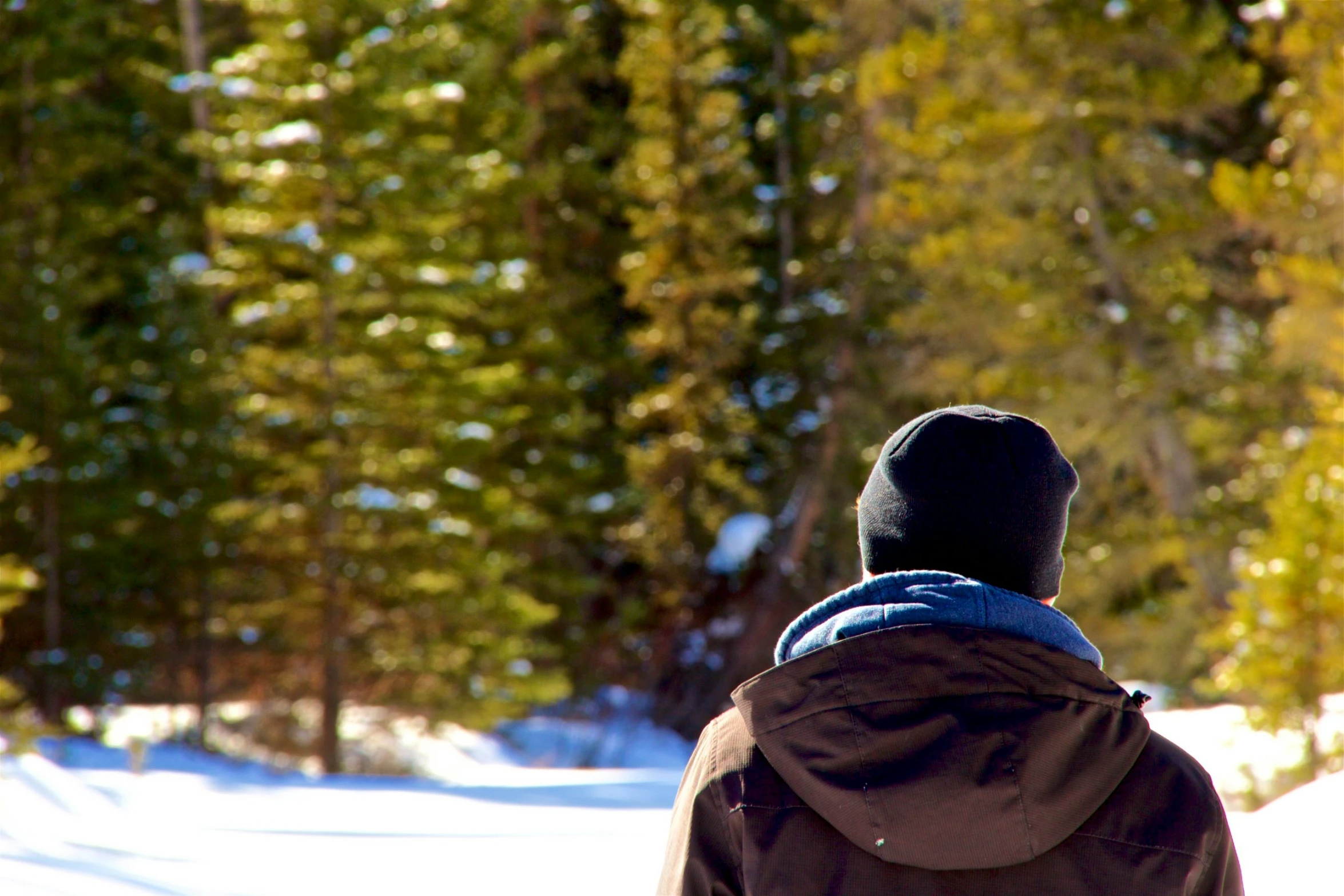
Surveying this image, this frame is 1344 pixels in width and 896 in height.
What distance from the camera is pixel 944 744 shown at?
4.75 ft

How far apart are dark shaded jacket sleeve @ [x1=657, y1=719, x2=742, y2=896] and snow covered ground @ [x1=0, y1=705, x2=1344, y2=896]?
389 centimetres

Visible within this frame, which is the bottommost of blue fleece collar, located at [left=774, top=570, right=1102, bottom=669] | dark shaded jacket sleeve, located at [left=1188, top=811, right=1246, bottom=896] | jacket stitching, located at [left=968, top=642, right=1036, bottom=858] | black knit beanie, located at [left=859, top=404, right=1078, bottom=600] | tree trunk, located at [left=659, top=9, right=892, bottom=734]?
tree trunk, located at [left=659, top=9, right=892, bottom=734]

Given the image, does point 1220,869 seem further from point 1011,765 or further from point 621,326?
point 621,326

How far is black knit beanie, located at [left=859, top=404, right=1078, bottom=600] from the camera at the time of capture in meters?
1.60

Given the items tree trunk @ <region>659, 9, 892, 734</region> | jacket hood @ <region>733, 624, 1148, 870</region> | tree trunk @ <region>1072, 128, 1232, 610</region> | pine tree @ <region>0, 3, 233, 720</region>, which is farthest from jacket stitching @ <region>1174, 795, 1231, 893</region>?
tree trunk @ <region>659, 9, 892, 734</region>

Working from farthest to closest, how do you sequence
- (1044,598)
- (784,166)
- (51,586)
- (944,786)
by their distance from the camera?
(784,166) → (51,586) → (1044,598) → (944,786)

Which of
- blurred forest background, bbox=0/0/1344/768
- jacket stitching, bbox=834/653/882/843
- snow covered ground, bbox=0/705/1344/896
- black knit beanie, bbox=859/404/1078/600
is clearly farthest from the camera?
blurred forest background, bbox=0/0/1344/768

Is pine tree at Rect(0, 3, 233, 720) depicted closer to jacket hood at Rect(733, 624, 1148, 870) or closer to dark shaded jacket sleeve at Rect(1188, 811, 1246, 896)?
jacket hood at Rect(733, 624, 1148, 870)

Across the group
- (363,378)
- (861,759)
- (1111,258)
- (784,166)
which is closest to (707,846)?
(861,759)

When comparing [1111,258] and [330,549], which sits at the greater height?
[1111,258]

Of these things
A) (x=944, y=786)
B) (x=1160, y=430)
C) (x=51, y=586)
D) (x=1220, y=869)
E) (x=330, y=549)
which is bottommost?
(x=51, y=586)

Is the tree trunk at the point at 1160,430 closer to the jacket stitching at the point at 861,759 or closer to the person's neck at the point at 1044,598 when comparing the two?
the person's neck at the point at 1044,598

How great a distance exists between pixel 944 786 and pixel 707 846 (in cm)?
30

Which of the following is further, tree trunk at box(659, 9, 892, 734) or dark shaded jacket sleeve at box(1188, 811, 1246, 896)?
tree trunk at box(659, 9, 892, 734)
